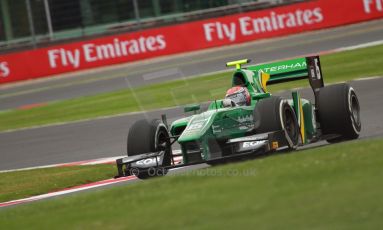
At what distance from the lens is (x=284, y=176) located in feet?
28.0

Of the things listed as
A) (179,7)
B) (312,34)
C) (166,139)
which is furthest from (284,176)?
(179,7)

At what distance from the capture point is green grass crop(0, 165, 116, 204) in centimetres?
1417

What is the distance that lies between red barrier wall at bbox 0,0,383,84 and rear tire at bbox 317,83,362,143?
21269mm

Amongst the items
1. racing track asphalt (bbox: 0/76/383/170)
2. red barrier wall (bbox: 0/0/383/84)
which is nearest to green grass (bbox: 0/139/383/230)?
racing track asphalt (bbox: 0/76/383/170)

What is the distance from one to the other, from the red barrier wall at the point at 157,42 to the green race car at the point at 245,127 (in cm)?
2075

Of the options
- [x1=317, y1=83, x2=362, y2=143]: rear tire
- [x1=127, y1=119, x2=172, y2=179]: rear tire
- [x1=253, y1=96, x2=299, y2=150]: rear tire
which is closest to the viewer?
[x1=253, y1=96, x2=299, y2=150]: rear tire

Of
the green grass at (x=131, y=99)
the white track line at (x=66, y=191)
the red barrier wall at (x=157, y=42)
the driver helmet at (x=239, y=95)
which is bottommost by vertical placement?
the green grass at (x=131, y=99)

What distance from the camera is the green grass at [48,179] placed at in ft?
46.5

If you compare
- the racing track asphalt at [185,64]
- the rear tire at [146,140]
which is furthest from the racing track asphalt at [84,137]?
the racing track asphalt at [185,64]

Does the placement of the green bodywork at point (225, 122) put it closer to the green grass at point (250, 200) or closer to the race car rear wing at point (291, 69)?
the race car rear wing at point (291, 69)

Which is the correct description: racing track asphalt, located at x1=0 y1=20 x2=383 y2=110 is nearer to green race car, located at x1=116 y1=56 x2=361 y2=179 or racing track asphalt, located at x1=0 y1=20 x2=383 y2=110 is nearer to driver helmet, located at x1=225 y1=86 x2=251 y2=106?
green race car, located at x1=116 y1=56 x2=361 y2=179

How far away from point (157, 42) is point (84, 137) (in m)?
15.3

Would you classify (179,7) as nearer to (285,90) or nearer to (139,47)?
(139,47)

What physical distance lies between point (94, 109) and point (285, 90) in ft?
18.7
